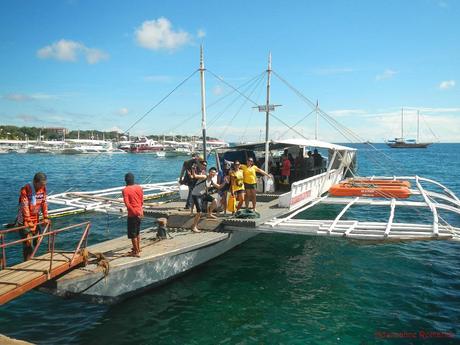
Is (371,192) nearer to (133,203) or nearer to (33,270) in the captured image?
(133,203)

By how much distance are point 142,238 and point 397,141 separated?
173891 mm

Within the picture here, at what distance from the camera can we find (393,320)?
9.09 meters

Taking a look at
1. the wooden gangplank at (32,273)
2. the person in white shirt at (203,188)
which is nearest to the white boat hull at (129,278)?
the wooden gangplank at (32,273)

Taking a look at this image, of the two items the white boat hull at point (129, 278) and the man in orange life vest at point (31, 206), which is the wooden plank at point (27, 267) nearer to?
the white boat hull at point (129, 278)

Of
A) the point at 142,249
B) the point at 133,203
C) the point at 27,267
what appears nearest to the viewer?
the point at 27,267

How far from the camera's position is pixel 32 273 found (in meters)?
7.29

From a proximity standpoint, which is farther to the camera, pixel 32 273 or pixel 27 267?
pixel 27 267

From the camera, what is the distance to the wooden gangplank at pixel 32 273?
6652 millimetres

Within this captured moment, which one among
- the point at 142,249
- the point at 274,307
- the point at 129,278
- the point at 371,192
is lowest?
the point at 274,307

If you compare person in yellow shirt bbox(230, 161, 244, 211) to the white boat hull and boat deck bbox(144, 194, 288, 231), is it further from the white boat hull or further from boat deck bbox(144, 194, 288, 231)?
the white boat hull

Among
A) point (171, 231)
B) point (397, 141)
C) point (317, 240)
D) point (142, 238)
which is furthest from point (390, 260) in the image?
point (397, 141)

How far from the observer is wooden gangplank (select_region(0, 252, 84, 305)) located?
6652 millimetres

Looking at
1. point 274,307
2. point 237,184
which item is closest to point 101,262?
point 274,307

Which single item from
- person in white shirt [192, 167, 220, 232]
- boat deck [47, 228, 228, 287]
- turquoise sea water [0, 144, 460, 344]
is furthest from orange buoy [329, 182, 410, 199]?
boat deck [47, 228, 228, 287]
